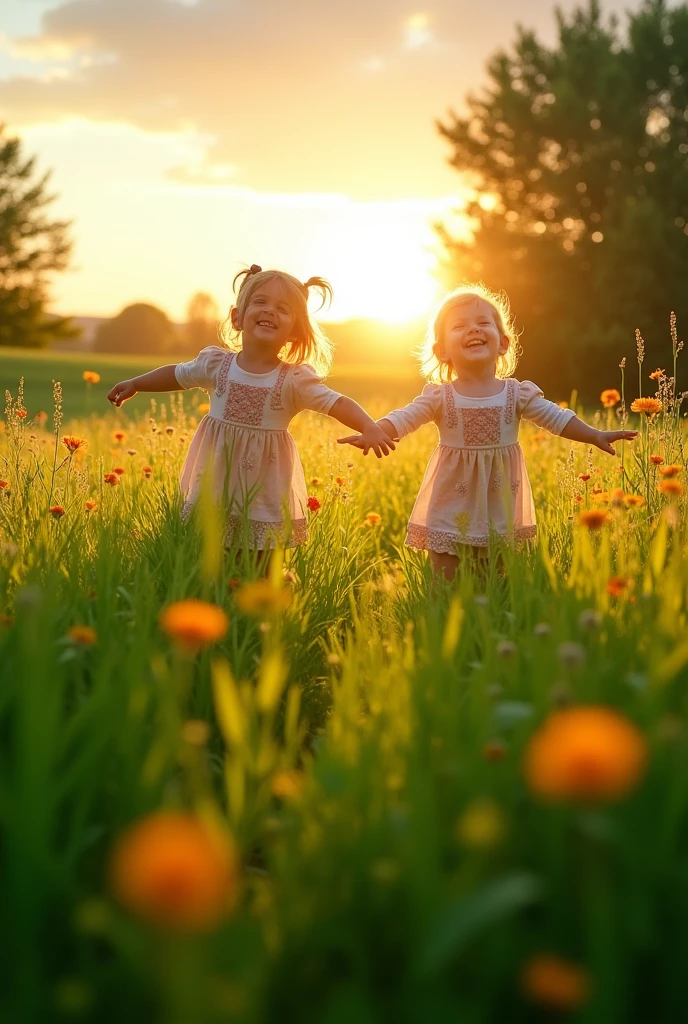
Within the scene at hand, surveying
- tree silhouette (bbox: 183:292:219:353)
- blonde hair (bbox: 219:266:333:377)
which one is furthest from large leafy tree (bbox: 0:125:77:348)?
blonde hair (bbox: 219:266:333:377)

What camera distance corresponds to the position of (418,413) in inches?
168

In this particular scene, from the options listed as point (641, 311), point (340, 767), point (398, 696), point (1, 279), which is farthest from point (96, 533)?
point (1, 279)

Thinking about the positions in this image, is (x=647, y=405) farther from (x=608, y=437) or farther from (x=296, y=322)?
(x=296, y=322)

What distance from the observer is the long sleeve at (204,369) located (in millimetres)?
4414

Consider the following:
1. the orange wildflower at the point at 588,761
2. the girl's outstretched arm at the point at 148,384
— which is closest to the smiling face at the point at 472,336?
the girl's outstretched arm at the point at 148,384

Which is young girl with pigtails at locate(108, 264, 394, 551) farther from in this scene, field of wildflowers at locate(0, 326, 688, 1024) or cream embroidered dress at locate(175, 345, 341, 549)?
field of wildflowers at locate(0, 326, 688, 1024)

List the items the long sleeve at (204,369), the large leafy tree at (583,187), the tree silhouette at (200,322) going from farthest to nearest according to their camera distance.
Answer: the tree silhouette at (200,322) → the large leafy tree at (583,187) → the long sleeve at (204,369)

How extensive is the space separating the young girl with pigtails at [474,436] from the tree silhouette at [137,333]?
6226 cm

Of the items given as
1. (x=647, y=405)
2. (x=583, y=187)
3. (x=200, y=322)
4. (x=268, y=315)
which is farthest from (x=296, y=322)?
(x=200, y=322)

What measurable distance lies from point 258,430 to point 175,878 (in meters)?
3.49

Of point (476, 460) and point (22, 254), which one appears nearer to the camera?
point (476, 460)

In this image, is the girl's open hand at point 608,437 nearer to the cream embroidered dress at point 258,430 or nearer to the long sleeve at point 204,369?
the cream embroidered dress at point 258,430

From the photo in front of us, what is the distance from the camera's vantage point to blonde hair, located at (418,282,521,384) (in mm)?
4539

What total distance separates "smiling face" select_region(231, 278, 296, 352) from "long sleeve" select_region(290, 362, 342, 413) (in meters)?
0.19
